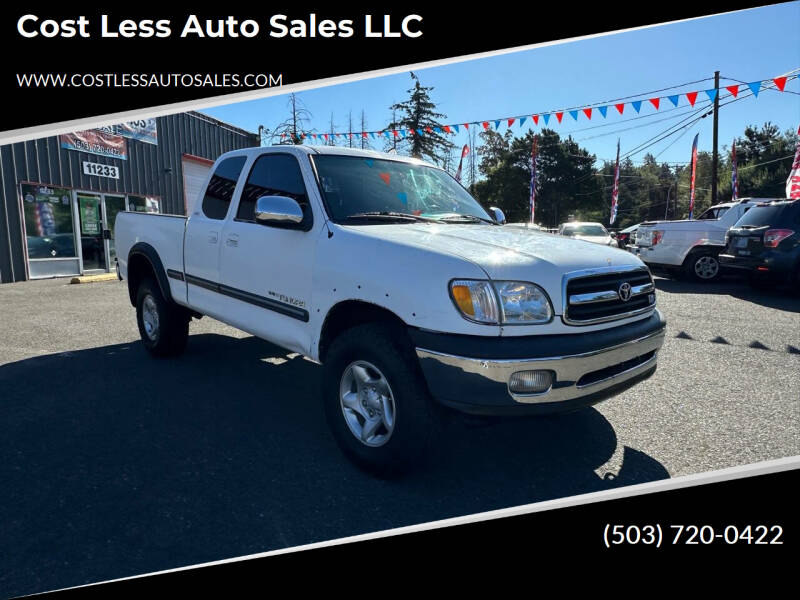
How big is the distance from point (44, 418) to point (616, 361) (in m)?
3.91

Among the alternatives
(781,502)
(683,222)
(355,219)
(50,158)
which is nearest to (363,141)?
(50,158)

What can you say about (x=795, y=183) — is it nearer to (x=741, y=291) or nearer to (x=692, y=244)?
(x=692, y=244)

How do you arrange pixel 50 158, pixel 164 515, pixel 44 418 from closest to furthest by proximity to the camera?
pixel 164 515 → pixel 44 418 → pixel 50 158

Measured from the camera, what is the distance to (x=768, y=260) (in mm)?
9211

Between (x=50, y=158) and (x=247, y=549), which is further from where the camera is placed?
(x=50, y=158)

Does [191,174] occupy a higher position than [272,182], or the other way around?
[191,174]

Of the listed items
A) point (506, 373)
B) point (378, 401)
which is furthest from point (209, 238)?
point (506, 373)

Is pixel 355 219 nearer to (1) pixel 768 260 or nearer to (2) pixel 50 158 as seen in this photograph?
(1) pixel 768 260

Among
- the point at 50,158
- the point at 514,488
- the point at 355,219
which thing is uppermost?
the point at 50,158

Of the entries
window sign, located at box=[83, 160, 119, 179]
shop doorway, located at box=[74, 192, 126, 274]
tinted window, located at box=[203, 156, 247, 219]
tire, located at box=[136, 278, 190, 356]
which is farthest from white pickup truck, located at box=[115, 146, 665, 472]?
window sign, located at box=[83, 160, 119, 179]

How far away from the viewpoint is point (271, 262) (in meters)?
3.65

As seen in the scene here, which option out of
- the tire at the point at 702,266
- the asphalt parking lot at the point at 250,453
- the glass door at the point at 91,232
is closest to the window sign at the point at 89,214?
the glass door at the point at 91,232

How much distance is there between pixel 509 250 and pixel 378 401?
43.6 inches

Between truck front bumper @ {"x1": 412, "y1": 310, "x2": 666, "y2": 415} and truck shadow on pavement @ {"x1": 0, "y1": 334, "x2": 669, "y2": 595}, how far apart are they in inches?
11.9
